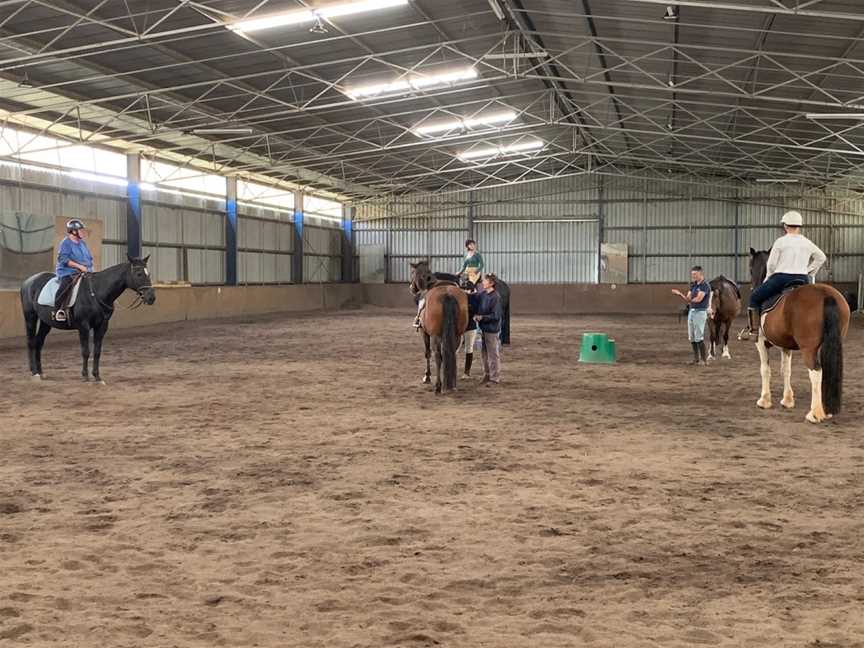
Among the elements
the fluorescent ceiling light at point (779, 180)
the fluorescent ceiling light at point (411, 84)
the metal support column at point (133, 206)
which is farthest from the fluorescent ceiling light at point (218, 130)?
the fluorescent ceiling light at point (779, 180)

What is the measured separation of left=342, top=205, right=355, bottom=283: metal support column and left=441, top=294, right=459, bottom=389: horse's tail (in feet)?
103

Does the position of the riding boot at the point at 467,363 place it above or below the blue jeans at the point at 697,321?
below

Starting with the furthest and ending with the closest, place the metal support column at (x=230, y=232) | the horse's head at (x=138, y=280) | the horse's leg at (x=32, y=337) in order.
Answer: the metal support column at (x=230, y=232)
the horse's leg at (x=32, y=337)
the horse's head at (x=138, y=280)

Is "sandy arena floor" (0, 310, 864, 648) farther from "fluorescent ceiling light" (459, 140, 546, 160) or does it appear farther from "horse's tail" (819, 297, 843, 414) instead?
"fluorescent ceiling light" (459, 140, 546, 160)

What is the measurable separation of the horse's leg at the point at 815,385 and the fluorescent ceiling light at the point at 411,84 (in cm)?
1317

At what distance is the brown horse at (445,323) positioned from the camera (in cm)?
1011

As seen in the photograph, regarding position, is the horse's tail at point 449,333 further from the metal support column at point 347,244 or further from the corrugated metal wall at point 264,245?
the metal support column at point 347,244

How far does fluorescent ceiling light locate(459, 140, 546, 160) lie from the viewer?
103ft

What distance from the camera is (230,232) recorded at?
103 ft

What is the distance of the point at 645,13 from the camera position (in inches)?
608

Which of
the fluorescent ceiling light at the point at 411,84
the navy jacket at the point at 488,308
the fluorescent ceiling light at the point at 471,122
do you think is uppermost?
the fluorescent ceiling light at the point at 471,122

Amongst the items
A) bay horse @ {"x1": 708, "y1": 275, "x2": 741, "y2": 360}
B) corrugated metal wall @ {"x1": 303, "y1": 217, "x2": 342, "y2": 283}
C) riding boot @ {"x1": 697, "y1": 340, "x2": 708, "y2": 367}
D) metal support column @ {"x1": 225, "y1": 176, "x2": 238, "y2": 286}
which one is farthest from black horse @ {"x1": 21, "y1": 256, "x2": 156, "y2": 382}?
corrugated metal wall @ {"x1": 303, "y1": 217, "x2": 342, "y2": 283}

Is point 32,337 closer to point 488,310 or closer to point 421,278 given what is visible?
point 421,278

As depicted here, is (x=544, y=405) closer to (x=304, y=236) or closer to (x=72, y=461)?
(x=72, y=461)
